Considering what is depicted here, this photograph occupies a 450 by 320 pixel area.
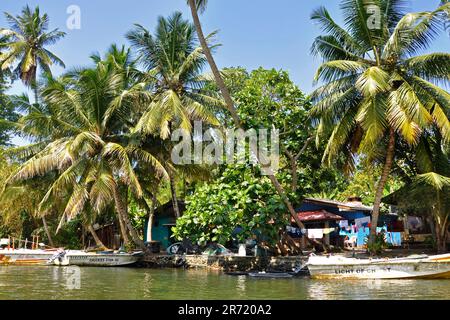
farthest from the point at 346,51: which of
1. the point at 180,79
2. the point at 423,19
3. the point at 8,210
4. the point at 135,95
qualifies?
the point at 8,210

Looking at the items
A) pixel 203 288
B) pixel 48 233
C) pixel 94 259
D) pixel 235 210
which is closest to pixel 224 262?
pixel 235 210

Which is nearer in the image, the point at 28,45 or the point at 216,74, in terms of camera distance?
the point at 216,74

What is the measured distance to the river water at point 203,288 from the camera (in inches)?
460

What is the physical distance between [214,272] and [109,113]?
847 cm

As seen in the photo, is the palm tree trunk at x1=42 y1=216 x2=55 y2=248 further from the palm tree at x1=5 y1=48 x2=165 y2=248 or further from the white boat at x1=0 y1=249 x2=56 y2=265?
the palm tree at x1=5 y1=48 x2=165 y2=248

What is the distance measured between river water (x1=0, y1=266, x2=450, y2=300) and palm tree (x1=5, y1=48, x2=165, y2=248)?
15.2 ft

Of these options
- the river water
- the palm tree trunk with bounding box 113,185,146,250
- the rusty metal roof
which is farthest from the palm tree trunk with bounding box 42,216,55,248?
the rusty metal roof

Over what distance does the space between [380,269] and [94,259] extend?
43.0 ft

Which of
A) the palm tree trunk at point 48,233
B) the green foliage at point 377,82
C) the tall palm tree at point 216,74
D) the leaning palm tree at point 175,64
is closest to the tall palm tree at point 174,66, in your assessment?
the leaning palm tree at point 175,64

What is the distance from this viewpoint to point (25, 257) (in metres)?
23.0

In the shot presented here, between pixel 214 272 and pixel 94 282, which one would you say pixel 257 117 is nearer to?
pixel 214 272

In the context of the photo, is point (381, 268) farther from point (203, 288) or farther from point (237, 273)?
point (203, 288)

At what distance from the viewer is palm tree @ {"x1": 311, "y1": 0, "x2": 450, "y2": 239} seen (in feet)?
49.2
